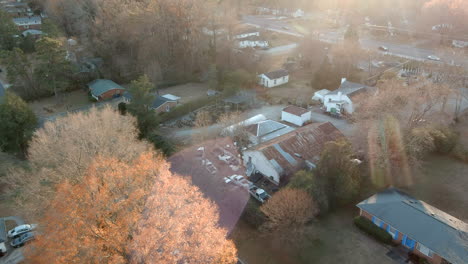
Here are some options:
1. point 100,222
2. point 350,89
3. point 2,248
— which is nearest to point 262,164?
point 100,222

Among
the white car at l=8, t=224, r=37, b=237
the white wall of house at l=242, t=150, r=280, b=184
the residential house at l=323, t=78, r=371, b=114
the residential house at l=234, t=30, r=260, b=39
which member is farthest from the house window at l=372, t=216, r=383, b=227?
the residential house at l=234, t=30, r=260, b=39

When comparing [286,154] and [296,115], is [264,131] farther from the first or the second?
[296,115]

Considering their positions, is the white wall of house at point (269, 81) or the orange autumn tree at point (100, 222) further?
the white wall of house at point (269, 81)

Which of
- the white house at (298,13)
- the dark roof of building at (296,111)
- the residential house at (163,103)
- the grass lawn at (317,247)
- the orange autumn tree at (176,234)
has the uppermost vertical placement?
the white house at (298,13)

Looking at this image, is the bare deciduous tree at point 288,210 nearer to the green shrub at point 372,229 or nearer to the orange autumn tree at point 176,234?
the green shrub at point 372,229

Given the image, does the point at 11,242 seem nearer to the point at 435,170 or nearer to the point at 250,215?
the point at 250,215

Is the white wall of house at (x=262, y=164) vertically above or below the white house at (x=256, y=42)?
below

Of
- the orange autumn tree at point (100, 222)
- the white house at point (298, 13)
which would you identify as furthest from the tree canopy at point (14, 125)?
the white house at point (298, 13)
